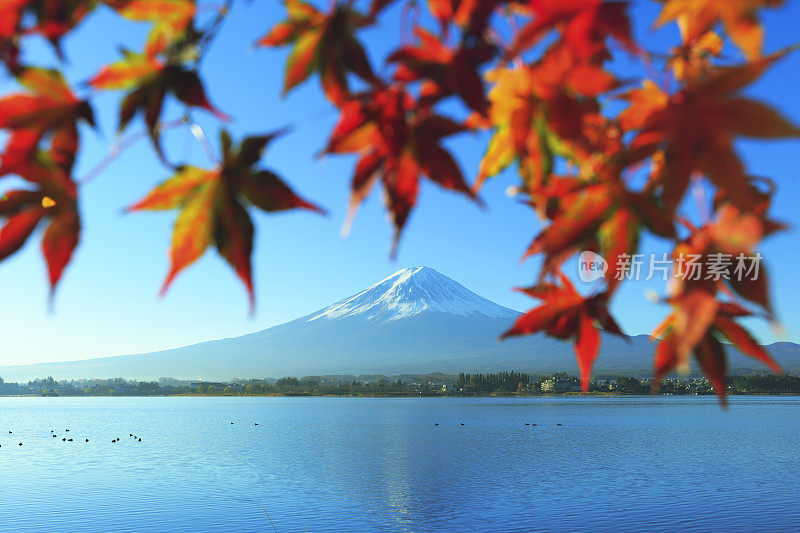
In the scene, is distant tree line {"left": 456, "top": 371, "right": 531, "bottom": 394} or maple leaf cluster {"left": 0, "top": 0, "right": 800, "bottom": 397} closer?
maple leaf cluster {"left": 0, "top": 0, "right": 800, "bottom": 397}

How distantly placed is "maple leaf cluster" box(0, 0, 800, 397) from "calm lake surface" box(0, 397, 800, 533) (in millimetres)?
33812

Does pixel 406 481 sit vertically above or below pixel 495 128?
below

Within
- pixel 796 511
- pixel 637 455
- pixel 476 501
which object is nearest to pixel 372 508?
pixel 476 501

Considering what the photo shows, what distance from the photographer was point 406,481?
45.1 metres

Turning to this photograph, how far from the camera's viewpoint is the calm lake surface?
33719mm

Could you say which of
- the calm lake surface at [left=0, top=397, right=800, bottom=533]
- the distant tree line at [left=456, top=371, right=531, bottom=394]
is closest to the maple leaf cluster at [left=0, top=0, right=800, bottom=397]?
the calm lake surface at [left=0, top=397, right=800, bottom=533]

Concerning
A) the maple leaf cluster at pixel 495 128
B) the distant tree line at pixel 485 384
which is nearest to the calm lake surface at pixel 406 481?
the maple leaf cluster at pixel 495 128

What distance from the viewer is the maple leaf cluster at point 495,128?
0.54 meters

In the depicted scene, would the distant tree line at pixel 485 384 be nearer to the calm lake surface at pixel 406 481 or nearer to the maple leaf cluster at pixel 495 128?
the calm lake surface at pixel 406 481

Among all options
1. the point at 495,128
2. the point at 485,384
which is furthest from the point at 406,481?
the point at 485,384

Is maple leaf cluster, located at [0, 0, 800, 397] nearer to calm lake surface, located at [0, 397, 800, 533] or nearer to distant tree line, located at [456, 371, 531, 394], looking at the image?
calm lake surface, located at [0, 397, 800, 533]

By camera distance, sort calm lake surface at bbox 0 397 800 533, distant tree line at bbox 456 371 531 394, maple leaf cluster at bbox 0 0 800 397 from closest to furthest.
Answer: maple leaf cluster at bbox 0 0 800 397 < calm lake surface at bbox 0 397 800 533 < distant tree line at bbox 456 371 531 394

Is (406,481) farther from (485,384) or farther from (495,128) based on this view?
(485,384)

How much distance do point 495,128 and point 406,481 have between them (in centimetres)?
4683
